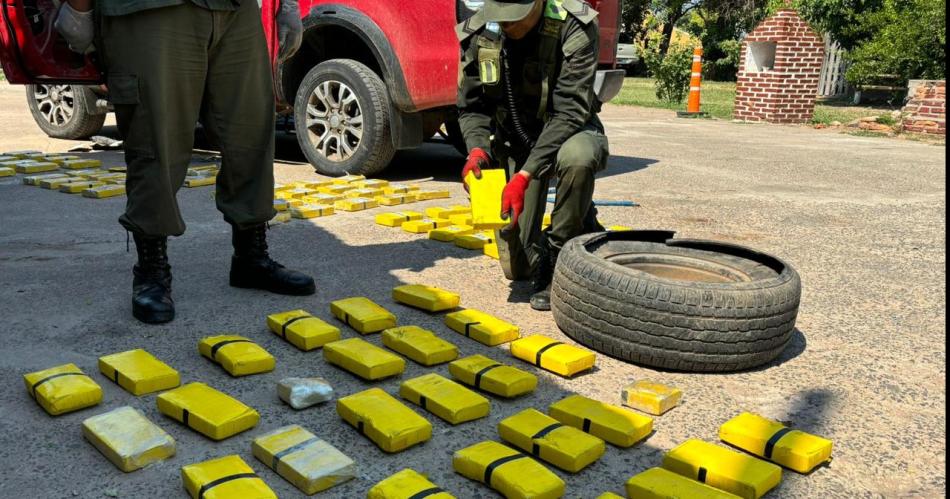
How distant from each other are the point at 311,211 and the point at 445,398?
9.87ft

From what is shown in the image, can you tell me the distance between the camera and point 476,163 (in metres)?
3.60

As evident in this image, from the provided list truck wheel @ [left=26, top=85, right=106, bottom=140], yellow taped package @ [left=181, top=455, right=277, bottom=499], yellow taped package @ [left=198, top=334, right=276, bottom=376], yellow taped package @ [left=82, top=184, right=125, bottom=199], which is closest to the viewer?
yellow taped package @ [left=181, top=455, right=277, bottom=499]

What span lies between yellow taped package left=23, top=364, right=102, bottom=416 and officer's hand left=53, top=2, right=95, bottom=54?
1.34m

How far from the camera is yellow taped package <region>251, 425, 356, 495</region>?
6.82 ft

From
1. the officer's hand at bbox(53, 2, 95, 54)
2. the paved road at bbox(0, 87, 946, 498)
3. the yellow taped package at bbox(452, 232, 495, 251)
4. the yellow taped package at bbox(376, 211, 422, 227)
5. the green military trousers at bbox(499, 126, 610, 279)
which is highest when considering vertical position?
the officer's hand at bbox(53, 2, 95, 54)

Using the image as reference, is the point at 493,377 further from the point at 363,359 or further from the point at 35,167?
the point at 35,167

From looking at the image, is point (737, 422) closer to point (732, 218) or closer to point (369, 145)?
point (732, 218)

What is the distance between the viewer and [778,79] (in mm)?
13766

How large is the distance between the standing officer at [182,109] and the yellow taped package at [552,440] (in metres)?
1.65

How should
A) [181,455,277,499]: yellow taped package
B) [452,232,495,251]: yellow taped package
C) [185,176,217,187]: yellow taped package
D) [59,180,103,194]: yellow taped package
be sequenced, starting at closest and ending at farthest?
1. [181,455,277,499]: yellow taped package
2. [452,232,495,251]: yellow taped package
3. [59,180,103,194]: yellow taped package
4. [185,176,217,187]: yellow taped package

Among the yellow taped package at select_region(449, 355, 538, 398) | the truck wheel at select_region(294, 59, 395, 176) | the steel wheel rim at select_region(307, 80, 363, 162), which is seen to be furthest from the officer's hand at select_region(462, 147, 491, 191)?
the steel wheel rim at select_region(307, 80, 363, 162)

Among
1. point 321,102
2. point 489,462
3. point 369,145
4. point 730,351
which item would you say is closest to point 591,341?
point 730,351

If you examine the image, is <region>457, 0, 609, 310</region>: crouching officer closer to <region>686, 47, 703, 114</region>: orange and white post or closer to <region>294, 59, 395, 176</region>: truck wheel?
<region>294, 59, 395, 176</region>: truck wheel

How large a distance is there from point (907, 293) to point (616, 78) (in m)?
2.70
